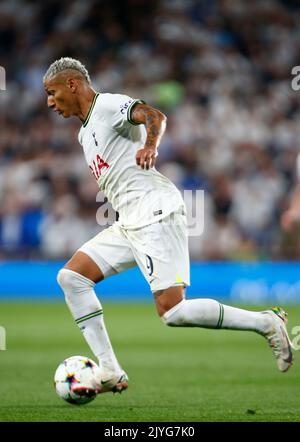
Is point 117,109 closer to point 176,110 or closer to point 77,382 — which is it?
point 77,382

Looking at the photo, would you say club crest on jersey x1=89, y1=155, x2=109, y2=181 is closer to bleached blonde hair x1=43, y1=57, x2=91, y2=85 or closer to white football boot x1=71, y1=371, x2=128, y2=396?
bleached blonde hair x1=43, y1=57, x2=91, y2=85

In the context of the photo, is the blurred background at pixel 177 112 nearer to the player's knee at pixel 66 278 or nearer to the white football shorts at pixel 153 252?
the white football shorts at pixel 153 252

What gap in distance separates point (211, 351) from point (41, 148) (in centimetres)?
743

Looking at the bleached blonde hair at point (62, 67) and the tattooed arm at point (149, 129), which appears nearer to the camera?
the tattooed arm at point (149, 129)

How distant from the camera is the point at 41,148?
16719 millimetres

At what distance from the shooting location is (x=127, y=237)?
21.6 ft

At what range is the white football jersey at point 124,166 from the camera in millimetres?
6418

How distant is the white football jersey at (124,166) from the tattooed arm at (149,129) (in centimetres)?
17

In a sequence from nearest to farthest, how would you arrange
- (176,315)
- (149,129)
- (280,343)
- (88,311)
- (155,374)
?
(149,129)
(176,315)
(280,343)
(88,311)
(155,374)

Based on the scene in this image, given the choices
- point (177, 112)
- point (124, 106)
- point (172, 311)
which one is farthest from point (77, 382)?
point (177, 112)

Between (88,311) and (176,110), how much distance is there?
10916 millimetres

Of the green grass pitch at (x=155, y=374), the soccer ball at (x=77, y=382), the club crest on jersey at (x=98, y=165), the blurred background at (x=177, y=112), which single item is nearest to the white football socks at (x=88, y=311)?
the soccer ball at (x=77, y=382)

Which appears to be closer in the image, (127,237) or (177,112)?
(127,237)

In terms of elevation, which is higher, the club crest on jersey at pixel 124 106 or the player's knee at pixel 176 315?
the club crest on jersey at pixel 124 106
